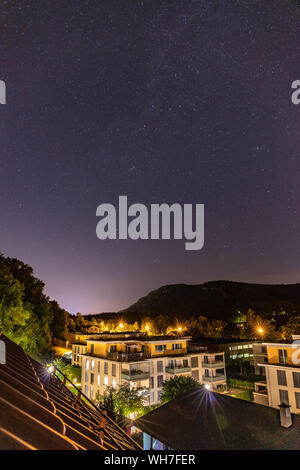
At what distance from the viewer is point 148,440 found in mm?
14898

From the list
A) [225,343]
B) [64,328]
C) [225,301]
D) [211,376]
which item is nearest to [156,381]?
[211,376]

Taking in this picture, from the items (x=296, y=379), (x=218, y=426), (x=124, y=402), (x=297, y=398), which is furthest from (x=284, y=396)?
(x=124, y=402)

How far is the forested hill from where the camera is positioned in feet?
409

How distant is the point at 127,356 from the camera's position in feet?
89.2

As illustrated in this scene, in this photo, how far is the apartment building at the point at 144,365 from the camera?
26.8 m

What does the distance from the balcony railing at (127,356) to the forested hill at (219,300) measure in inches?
3506

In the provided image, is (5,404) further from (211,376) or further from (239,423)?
(211,376)

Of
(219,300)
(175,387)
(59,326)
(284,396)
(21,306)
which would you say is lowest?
(284,396)

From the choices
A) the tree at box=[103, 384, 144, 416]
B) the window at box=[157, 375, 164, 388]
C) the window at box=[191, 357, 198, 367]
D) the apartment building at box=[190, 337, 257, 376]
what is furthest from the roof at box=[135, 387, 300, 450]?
the apartment building at box=[190, 337, 257, 376]

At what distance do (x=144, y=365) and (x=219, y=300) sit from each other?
131062 mm

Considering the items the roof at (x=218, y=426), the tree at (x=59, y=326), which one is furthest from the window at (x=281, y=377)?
the tree at (x=59, y=326)

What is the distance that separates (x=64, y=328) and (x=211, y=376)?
125 feet

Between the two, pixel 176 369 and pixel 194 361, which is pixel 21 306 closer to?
pixel 176 369

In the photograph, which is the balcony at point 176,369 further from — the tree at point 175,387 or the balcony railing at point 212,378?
the tree at point 175,387
